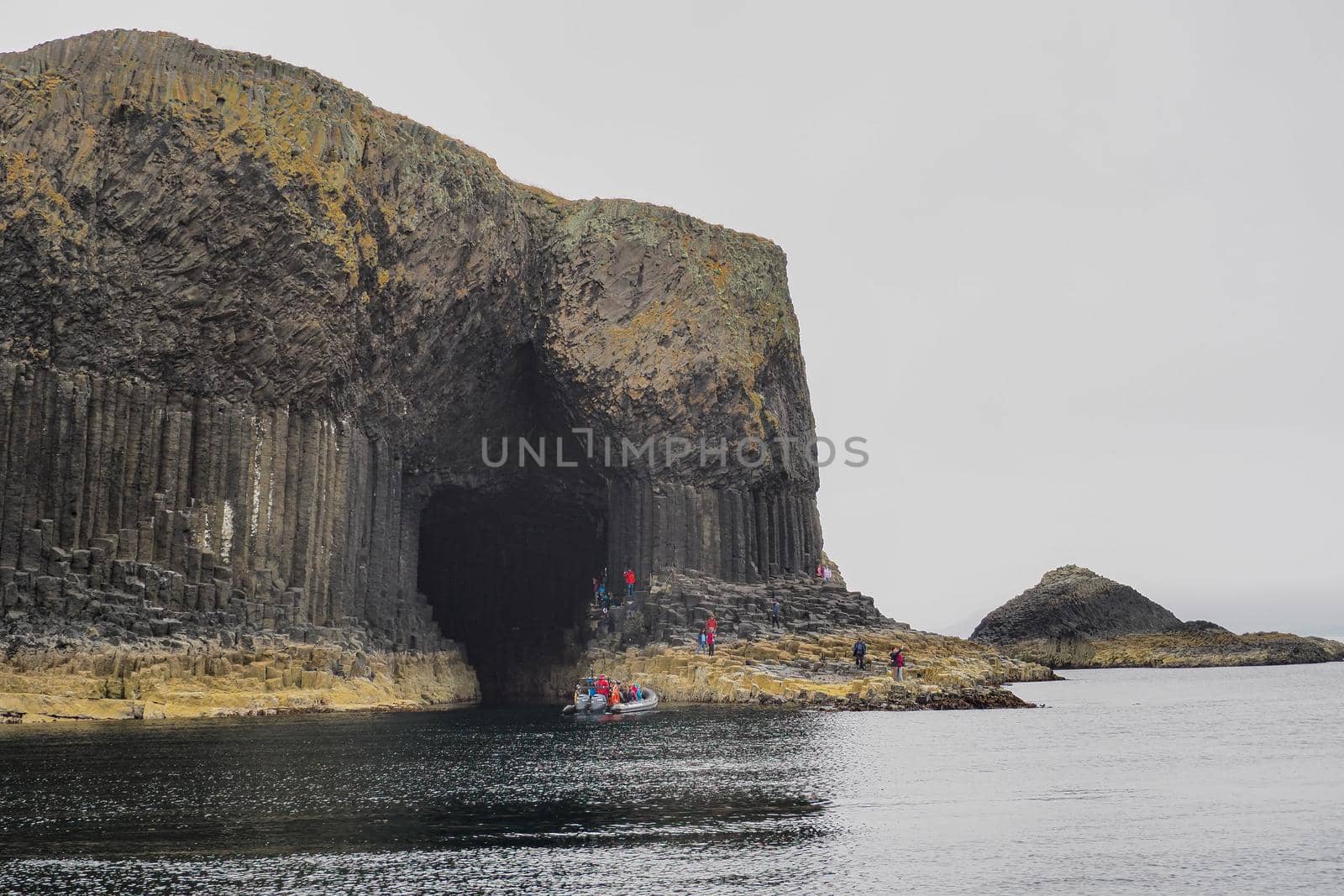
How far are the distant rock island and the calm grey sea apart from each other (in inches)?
4065

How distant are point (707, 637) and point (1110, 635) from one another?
9693 cm

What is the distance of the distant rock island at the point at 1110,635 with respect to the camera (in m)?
138

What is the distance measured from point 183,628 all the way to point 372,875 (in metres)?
35.1

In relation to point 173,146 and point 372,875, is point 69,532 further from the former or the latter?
point 372,875

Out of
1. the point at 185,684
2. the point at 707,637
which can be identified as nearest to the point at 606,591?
the point at 707,637

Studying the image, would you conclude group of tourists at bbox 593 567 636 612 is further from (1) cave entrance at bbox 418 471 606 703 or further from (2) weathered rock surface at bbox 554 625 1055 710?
(1) cave entrance at bbox 418 471 606 703

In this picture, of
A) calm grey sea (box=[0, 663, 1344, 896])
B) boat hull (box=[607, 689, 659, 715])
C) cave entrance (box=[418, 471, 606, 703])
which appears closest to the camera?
calm grey sea (box=[0, 663, 1344, 896])

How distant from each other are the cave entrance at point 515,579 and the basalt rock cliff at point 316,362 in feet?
1.78

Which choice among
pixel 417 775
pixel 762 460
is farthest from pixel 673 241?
pixel 417 775

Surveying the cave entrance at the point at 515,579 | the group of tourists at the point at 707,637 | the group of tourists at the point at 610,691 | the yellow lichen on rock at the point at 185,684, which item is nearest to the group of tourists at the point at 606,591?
the cave entrance at the point at 515,579

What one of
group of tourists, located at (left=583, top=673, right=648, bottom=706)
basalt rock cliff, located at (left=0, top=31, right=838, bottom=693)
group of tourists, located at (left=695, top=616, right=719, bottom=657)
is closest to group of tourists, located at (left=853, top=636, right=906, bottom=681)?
group of tourists, located at (left=695, top=616, right=719, bottom=657)

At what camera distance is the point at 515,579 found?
81.3 metres

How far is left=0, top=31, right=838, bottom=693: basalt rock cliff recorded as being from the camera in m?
50.1

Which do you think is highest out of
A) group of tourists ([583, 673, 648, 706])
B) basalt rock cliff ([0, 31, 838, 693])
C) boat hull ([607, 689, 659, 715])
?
basalt rock cliff ([0, 31, 838, 693])
